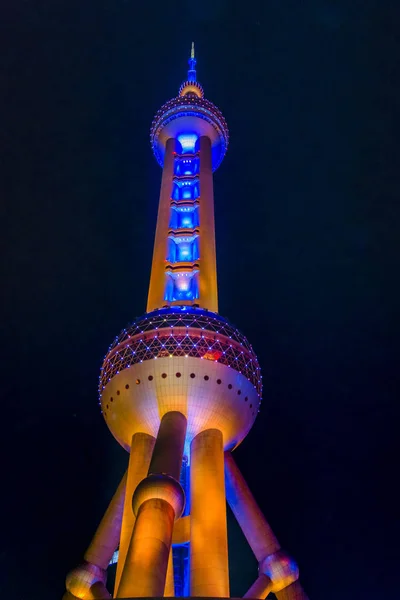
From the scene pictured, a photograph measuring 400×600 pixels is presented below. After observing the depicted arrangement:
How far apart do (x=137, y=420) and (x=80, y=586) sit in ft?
34.7

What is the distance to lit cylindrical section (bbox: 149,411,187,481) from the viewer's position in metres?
30.5

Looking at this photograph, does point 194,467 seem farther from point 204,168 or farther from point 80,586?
point 204,168

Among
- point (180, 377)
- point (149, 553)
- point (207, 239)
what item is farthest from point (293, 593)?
point (207, 239)

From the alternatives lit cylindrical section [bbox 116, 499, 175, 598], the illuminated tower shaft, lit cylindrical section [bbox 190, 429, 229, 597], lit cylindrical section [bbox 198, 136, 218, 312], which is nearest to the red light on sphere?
lit cylindrical section [bbox 190, 429, 229, 597]

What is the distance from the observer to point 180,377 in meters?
37.2

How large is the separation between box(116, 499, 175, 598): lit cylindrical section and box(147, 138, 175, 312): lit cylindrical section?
1906 cm

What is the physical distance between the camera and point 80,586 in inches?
1425

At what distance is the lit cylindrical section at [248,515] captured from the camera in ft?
121

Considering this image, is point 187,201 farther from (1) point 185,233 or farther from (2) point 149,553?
(2) point 149,553

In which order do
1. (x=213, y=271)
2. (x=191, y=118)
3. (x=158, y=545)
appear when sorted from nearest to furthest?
(x=158, y=545) → (x=213, y=271) → (x=191, y=118)

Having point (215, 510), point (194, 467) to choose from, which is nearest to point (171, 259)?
point (194, 467)

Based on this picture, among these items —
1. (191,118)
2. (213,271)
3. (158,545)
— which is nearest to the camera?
(158,545)

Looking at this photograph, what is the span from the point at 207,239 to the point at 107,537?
24406 mm

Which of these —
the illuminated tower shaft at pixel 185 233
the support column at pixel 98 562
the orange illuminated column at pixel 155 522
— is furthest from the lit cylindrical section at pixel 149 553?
the illuminated tower shaft at pixel 185 233
